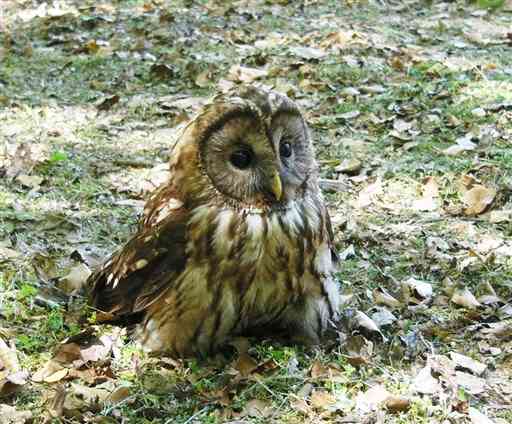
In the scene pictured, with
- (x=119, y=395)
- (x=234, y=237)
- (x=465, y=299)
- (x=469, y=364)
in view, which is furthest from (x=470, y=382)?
(x=119, y=395)

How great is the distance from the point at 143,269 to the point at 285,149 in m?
0.84

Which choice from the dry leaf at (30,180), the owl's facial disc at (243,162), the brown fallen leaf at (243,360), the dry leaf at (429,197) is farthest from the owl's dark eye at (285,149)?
the dry leaf at (30,180)

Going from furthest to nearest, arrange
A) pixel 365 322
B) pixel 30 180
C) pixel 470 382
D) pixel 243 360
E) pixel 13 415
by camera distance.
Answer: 1. pixel 30 180
2. pixel 365 322
3. pixel 243 360
4. pixel 470 382
5. pixel 13 415

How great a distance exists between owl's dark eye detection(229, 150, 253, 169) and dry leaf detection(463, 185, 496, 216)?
6.48 feet

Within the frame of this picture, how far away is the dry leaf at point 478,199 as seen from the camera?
521 centimetres

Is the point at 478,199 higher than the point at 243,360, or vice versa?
the point at 478,199

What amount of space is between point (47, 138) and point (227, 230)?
3.26 metres

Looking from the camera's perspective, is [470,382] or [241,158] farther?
[241,158]

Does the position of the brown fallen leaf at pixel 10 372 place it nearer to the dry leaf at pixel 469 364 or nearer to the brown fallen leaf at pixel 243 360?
the brown fallen leaf at pixel 243 360

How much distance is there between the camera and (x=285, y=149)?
3826mm

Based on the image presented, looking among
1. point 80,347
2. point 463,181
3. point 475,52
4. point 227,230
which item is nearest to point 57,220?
point 80,347

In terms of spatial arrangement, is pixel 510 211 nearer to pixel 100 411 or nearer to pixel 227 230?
pixel 227 230

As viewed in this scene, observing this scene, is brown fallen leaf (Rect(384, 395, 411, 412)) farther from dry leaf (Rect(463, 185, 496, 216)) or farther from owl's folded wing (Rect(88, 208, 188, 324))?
dry leaf (Rect(463, 185, 496, 216))

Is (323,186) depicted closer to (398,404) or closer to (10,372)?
(398,404)
